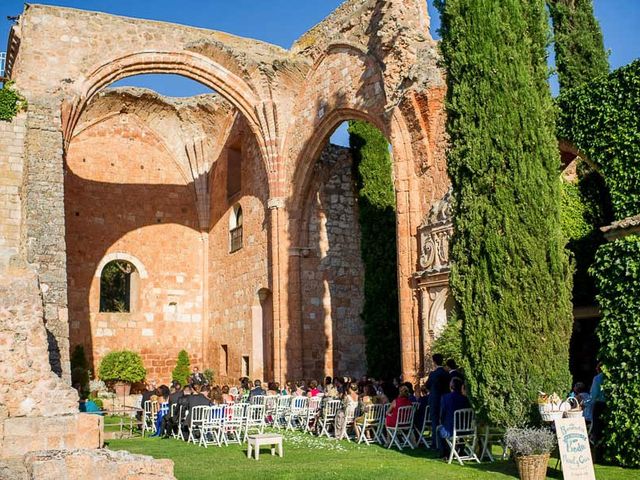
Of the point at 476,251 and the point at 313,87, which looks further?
the point at 313,87

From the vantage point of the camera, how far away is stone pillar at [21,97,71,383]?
1091cm

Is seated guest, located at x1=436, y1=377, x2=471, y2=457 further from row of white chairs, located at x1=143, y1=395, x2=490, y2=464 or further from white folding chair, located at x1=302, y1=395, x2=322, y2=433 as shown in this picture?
white folding chair, located at x1=302, y1=395, x2=322, y2=433

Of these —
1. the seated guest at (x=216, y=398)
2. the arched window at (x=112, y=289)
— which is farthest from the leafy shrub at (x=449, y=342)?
the arched window at (x=112, y=289)

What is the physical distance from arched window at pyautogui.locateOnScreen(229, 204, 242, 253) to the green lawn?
31.2 feet

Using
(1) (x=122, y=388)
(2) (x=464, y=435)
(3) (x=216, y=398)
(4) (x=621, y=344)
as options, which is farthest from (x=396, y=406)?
(1) (x=122, y=388)

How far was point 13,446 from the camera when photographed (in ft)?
21.4

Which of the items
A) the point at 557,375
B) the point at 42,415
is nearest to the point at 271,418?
the point at 42,415

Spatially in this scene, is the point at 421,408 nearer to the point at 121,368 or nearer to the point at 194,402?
the point at 194,402

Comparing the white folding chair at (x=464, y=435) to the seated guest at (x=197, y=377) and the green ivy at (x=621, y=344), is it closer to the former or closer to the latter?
the green ivy at (x=621, y=344)

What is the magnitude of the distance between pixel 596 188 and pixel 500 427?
29.9 feet

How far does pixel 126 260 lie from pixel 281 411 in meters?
9.10

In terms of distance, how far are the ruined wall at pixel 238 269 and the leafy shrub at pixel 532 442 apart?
11.2 meters

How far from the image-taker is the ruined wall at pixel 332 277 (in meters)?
16.3

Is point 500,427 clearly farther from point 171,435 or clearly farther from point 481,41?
point 171,435
